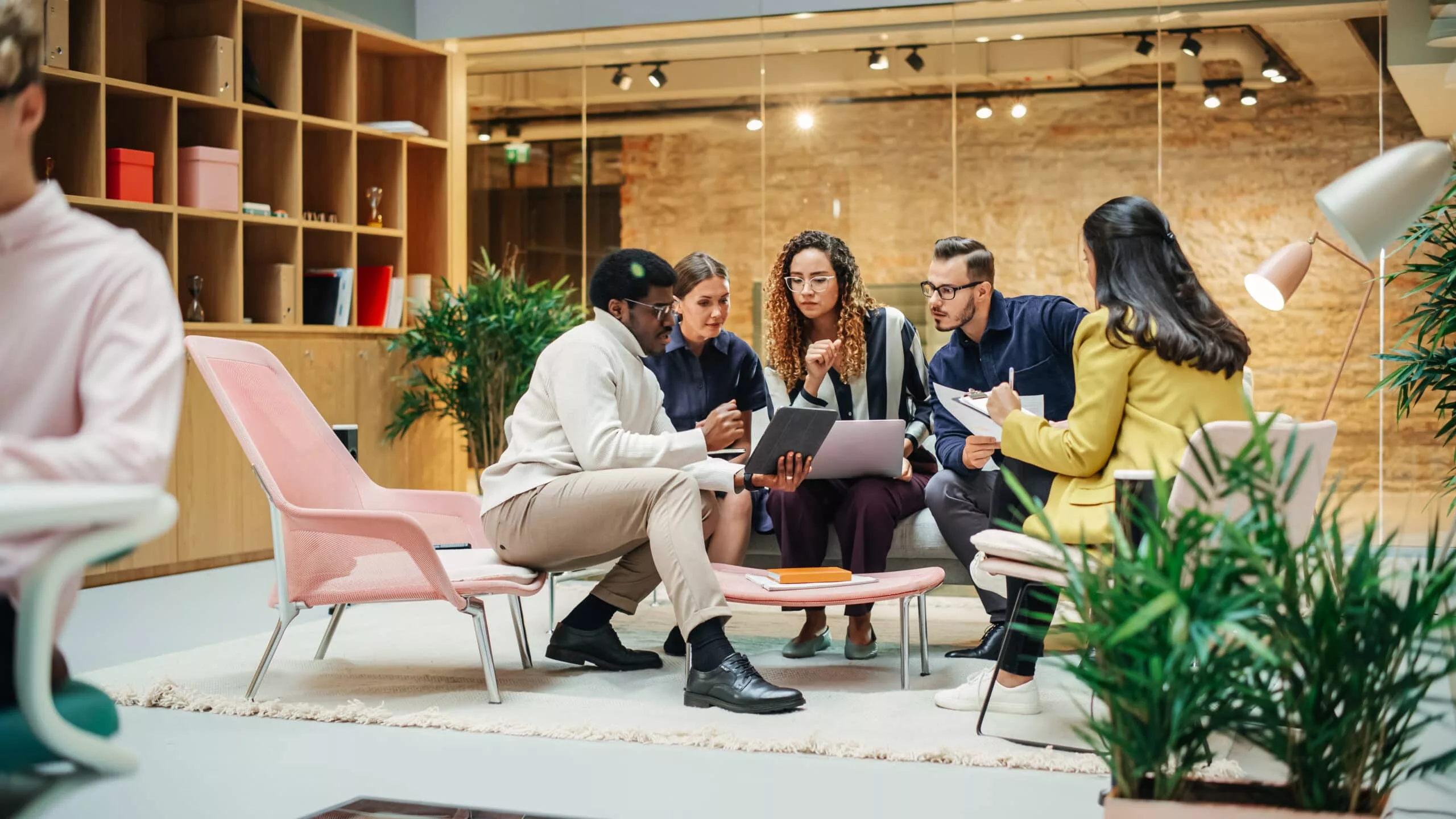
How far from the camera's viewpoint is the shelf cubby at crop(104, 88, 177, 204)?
19.4ft

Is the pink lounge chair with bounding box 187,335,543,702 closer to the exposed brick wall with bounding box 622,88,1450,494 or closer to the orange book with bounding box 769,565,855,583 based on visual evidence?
the orange book with bounding box 769,565,855,583

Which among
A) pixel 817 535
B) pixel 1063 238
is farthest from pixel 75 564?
pixel 1063 238

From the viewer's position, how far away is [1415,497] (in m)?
6.45

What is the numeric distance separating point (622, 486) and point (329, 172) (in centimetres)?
426

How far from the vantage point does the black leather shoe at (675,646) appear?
410cm

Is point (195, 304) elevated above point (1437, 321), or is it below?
above

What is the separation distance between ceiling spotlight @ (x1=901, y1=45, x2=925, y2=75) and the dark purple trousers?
3.56 meters

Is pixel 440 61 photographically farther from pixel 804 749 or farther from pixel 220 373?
pixel 804 749

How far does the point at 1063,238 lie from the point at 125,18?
457cm

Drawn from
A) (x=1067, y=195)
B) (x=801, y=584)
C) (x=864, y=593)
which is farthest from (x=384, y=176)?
(x=864, y=593)

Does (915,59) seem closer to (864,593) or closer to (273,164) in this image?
(273,164)

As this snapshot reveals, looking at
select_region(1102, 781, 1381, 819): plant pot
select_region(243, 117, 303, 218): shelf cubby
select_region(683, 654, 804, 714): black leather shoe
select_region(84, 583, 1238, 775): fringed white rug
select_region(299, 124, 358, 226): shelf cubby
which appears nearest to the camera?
select_region(1102, 781, 1381, 819): plant pot

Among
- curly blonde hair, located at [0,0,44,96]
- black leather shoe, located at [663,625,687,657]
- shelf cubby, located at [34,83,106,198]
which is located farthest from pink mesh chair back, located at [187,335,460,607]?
shelf cubby, located at [34,83,106,198]

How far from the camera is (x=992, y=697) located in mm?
3217
